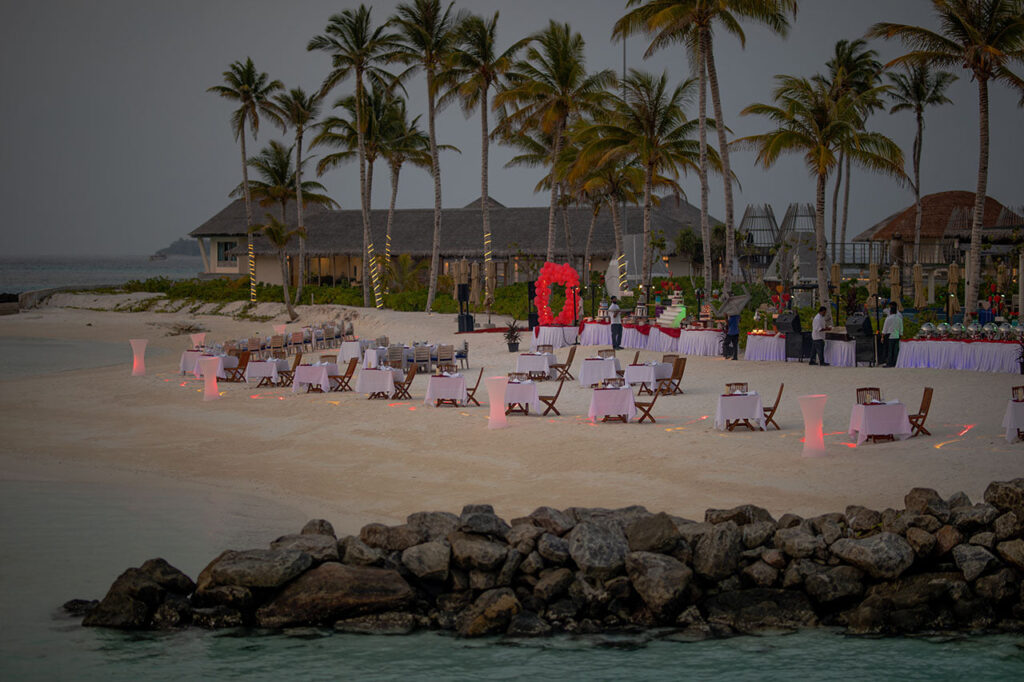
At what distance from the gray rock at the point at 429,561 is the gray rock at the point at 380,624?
0.42 m

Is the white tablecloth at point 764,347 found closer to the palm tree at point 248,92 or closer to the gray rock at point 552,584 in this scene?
the gray rock at point 552,584

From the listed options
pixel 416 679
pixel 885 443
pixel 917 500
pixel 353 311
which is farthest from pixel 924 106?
pixel 416 679

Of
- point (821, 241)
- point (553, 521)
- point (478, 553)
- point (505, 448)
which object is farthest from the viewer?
point (821, 241)

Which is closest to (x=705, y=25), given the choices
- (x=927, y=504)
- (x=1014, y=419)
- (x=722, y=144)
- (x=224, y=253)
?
(x=722, y=144)

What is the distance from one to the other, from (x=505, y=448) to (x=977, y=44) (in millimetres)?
18536

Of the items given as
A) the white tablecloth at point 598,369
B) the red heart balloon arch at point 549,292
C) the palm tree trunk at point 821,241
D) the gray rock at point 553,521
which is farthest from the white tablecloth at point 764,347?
the gray rock at point 553,521

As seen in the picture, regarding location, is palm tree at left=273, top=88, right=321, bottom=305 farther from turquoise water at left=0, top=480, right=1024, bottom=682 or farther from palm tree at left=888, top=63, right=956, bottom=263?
turquoise water at left=0, top=480, right=1024, bottom=682

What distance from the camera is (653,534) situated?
9562mm

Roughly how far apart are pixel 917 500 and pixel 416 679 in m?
5.49

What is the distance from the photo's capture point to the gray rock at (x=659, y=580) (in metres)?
9.18

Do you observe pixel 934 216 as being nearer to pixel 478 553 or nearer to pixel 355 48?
pixel 355 48

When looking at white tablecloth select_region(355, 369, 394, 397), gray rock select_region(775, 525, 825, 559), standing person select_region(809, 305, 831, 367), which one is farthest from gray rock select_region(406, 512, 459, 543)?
standing person select_region(809, 305, 831, 367)

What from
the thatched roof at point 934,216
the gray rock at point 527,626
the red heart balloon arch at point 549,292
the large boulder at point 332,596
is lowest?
the gray rock at point 527,626

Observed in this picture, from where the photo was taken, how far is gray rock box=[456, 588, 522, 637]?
9.10m
